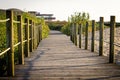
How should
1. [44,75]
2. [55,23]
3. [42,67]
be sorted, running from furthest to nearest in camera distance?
[55,23] → [42,67] → [44,75]

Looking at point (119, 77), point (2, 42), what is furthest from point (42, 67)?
point (119, 77)

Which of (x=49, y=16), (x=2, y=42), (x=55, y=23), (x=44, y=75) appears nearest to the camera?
(x=44, y=75)

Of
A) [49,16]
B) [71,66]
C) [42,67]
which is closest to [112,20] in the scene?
[71,66]

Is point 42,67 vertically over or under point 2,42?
under

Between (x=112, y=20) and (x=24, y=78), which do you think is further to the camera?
(x=112, y=20)

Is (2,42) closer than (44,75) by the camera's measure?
No

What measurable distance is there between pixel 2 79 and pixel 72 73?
1.70 metres

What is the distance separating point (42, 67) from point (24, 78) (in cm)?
164

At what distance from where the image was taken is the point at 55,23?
56.9 metres

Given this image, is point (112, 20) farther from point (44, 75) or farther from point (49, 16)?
point (49, 16)

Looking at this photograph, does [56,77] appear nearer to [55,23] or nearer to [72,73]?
[72,73]

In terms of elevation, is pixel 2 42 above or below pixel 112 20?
A: below

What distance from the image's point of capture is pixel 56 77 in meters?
6.68

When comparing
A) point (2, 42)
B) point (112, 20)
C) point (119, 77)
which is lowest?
point (119, 77)
